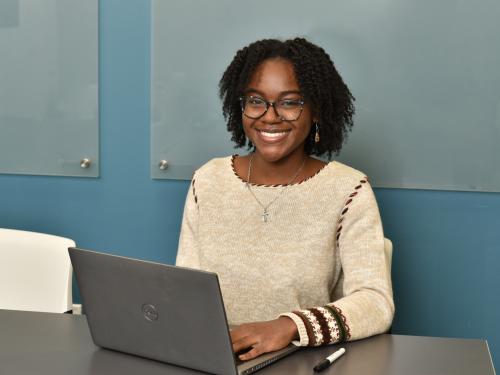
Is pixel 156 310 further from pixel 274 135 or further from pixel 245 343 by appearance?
pixel 274 135

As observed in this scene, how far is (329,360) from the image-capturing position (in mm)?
1363

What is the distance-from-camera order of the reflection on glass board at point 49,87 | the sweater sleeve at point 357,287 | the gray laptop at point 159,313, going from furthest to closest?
the reflection on glass board at point 49,87
the sweater sleeve at point 357,287
the gray laptop at point 159,313

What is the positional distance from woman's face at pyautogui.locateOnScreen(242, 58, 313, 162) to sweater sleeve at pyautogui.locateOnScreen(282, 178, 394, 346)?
0.72ft

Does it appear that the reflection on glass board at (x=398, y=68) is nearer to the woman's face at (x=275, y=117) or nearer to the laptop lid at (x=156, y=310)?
the woman's face at (x=275, y=117)

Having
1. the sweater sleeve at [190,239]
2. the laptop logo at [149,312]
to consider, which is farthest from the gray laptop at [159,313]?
the sweater sleeve at [190,239]

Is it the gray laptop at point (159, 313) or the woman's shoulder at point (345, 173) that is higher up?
the woman's shoulder at point (345, 173)

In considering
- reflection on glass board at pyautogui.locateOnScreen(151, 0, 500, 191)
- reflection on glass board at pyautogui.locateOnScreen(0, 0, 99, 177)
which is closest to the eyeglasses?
reflection on glass board at pyautogui.locateOnScreen(151, 0, 500, 191)

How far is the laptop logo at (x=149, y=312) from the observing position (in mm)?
1325

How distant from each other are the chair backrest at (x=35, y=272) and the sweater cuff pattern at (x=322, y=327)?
93 centimetres

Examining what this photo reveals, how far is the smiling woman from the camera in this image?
1889mm

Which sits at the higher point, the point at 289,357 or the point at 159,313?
the point at 159,313

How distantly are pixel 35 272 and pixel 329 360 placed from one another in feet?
3.90

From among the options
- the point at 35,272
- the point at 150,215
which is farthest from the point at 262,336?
the point at 150,215

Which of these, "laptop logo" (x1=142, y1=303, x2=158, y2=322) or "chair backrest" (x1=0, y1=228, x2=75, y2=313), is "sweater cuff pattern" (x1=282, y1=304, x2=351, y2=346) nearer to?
"laptop logo" (x1=142, y1=303, x2=158, y2=322)
